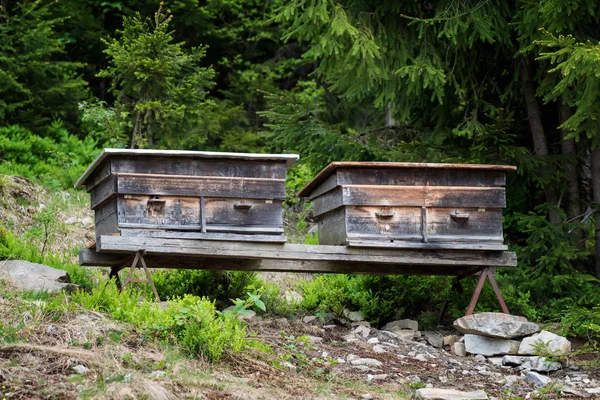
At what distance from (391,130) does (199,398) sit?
7.64 meters

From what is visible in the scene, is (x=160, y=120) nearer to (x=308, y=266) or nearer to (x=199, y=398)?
(x=308, y=266)

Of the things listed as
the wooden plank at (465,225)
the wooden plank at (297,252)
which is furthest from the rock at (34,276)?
the wooden plank at (465,225)

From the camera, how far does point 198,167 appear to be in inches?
358

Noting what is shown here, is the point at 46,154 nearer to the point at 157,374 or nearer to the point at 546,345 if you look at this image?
the point at 157,374

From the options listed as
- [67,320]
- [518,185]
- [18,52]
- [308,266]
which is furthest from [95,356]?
[18,52]

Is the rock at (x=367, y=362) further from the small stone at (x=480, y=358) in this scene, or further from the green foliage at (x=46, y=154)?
the green foliage at (x=46, y=154)

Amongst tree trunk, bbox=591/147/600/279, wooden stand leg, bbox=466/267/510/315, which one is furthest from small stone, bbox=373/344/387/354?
tree trunk, bbox=591/147/600/279

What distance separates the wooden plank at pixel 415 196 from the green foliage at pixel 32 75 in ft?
29.5

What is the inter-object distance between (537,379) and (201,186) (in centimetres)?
409

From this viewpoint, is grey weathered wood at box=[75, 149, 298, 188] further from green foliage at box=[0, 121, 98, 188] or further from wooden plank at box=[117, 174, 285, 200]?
green foliage at box=[0, 121, 98, 188]

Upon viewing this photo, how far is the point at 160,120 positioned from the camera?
13.7m

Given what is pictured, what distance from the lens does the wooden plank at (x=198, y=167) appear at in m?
8.88

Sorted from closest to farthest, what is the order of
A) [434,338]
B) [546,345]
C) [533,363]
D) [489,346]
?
[546,345] < [533,363] < [489,346] < [434,338]

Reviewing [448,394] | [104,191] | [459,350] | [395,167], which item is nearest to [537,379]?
[459,350]
